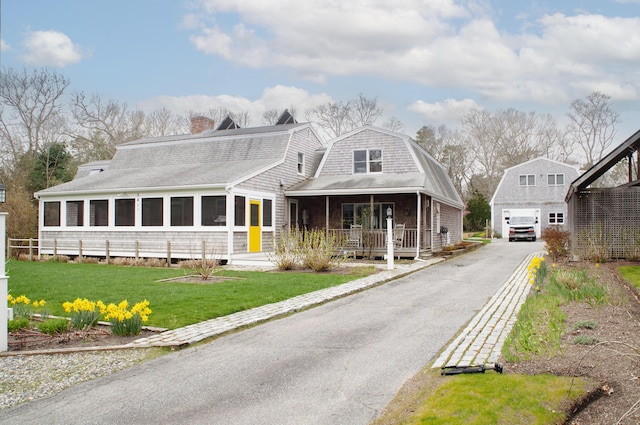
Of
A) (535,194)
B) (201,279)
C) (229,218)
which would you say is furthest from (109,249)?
(535,194)

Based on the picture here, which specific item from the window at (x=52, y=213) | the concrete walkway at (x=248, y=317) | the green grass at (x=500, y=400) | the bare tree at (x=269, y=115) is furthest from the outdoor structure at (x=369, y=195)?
the bare tree at (x=269, y=115)

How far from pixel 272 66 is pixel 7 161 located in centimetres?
2166

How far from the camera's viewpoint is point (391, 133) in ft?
73.7

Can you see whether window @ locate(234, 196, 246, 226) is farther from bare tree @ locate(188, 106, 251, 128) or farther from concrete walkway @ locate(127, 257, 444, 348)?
bare tree @ locate(188, 106, 251, 128)

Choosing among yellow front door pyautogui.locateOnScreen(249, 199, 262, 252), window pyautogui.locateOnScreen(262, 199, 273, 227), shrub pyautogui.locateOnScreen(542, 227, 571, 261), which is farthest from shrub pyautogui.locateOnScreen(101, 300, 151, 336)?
shrub pyautogui.locateOnScreen(542, 227, 571, 261)

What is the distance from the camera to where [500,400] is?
13.3ft

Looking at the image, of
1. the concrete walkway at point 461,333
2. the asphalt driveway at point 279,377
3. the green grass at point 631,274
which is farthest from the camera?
the green grass at point 631,274

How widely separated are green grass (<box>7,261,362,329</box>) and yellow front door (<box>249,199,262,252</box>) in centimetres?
423

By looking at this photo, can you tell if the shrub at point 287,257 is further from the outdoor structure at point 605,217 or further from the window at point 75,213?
the window at point 75,213

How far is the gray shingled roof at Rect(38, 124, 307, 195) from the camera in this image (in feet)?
64.6

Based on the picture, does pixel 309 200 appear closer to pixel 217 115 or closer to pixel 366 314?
pixel 366 314

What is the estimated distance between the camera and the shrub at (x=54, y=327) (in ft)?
22.9

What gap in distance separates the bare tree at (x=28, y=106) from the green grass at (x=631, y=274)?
1518 inches

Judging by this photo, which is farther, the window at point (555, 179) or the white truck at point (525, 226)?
the window at point (555, 179)
